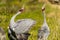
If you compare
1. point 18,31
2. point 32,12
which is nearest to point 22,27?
point 18,31

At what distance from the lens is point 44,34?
940 cm

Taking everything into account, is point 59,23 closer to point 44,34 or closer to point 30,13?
point 30,13

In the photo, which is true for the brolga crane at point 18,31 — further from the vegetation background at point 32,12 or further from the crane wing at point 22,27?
the vegetation background at point 32,12

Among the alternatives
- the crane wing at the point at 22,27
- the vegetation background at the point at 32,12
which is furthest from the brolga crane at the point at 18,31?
the vegetation background at the point at 32,12

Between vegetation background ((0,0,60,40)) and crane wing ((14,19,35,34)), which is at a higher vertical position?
vegetation background ((0,0,60,40))

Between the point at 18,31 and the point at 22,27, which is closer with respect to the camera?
the point at 18,31

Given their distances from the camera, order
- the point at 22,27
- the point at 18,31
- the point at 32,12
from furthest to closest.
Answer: the point at 32,12
the point at 22,27
the point at 18,31

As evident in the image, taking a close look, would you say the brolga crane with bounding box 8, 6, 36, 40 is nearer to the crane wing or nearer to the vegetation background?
the crane wing

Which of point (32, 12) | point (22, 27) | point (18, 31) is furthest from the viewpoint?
point (32, 12)

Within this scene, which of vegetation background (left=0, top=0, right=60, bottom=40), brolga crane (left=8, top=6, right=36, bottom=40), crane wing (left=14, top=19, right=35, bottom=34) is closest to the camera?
brolga crane (left=8, top=6, right=36, bottom=40)

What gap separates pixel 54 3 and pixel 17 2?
192 centimetres

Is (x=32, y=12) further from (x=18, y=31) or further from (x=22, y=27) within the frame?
(x=18, y=31)

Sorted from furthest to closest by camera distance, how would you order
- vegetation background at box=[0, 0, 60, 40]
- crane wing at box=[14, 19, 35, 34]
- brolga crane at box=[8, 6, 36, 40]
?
vegetation background at box=[0, 0, 60, 40]
crane wing at box=[14, 19, 35, 34]
brolga crane at box=[8, 6, 36, 40]

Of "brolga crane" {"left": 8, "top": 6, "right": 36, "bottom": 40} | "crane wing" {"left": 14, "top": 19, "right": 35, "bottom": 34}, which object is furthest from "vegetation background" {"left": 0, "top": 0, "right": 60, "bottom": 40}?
"brolga crane" {"left": 8, "top": 6, "right": 36, "bottom": 40}
